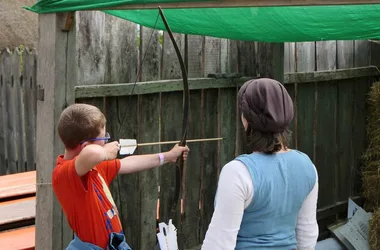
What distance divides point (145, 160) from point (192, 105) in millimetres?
1197

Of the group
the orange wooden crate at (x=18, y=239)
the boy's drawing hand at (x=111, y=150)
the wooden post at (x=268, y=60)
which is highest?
the wooden post at (x=268, y=60)

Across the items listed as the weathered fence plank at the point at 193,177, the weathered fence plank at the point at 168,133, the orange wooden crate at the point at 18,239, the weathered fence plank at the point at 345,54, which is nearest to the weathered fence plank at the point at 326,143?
the weathered fence plank at the point at 345,54

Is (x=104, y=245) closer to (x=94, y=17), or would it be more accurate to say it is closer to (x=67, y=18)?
(x=67, y=18)

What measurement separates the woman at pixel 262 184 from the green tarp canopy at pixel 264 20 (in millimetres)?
1309

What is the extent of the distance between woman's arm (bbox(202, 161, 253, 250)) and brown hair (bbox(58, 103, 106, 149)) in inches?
34.3

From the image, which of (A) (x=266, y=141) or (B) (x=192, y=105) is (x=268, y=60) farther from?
(A) (x=266, y=141)

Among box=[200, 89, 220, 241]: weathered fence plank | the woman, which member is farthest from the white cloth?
box=[200, 89, 220, 241]: weathered fence plank

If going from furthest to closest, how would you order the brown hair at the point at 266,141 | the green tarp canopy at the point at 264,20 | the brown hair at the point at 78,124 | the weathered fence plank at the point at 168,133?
1. the weathered fence plank at the point at 168,133
2. the green tarp canopy at the point at 264,20
3. the brown hair at the point at 78,124
4. the brown hair at the point at 266,141

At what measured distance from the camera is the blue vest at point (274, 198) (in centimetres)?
227

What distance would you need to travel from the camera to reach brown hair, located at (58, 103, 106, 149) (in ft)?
9.41

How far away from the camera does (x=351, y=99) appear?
6.31m

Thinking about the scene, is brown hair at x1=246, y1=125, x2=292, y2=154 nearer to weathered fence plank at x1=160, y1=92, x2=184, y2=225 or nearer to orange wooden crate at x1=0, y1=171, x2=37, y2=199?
weathered fence plank at x1=160, y1=92, x2=184, y2=225

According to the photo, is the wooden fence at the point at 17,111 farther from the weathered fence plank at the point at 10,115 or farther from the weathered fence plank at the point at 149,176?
the weathered fence plank at the point at 149,176

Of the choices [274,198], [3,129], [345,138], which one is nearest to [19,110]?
[3,129]
